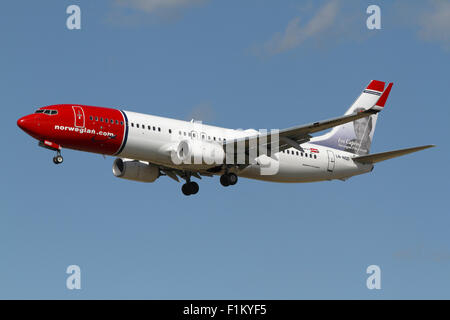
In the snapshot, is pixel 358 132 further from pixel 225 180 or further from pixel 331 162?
pixel 225 180

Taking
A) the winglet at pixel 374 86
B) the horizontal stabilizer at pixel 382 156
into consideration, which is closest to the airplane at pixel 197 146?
the horizontal stabilizer at pixel 382 156

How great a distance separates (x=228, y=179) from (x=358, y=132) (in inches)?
553

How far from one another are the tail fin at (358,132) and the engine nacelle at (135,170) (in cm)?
1233

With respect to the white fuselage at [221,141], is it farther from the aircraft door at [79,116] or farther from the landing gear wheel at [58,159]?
the landing gear wheel at [58,159]

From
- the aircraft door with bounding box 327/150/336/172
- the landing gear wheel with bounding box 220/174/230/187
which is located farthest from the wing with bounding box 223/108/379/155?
the aircraft door with bounding box 327/150/336/172

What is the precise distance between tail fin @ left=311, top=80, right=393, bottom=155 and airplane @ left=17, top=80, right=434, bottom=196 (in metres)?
0.10

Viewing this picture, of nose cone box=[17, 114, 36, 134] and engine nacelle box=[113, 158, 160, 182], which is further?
engine nacelle box=[113, 158, 160, 182]

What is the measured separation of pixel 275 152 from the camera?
195 ft

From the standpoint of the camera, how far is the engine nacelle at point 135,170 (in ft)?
201

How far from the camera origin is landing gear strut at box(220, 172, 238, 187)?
5916cm

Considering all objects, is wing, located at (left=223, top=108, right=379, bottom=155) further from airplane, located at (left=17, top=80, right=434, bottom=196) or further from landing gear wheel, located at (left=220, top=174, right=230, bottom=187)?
landing gear wheel, located at (left=220, top=174, right=230, bottom=187)

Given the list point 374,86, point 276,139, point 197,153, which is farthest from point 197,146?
point 374,86

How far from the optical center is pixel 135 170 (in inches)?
2414
